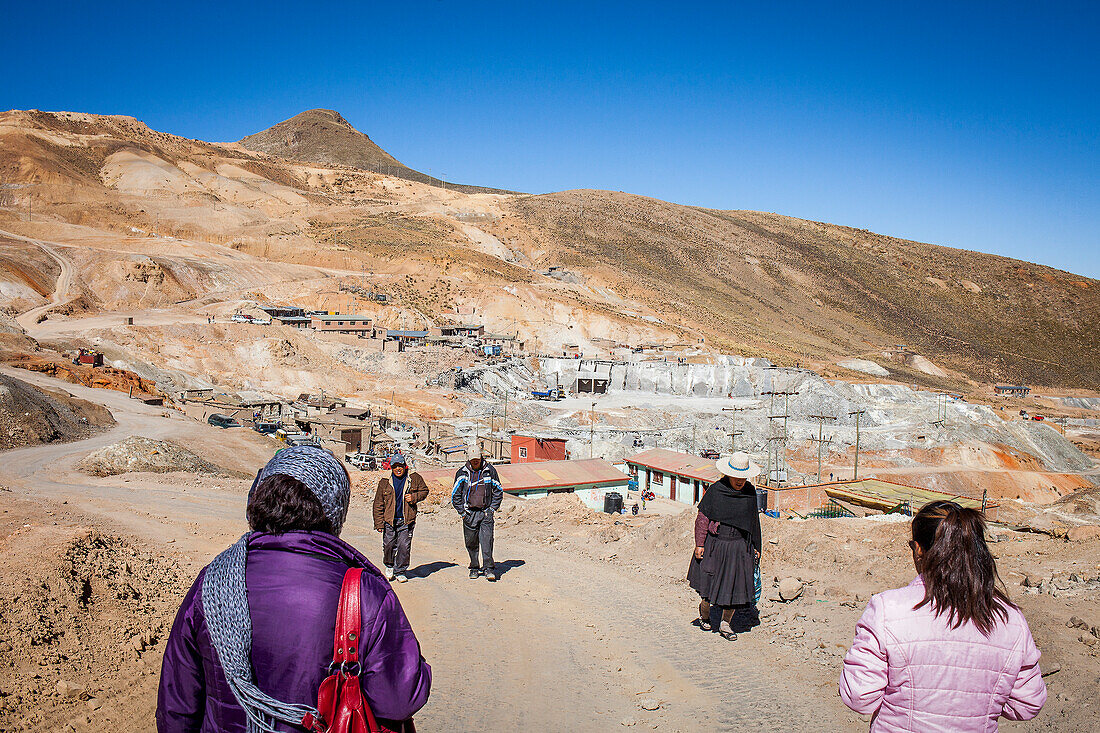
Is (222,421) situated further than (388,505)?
Yes

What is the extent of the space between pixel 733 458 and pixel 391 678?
4.67 meters

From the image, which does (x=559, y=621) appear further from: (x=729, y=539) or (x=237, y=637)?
(x=237, y=637)

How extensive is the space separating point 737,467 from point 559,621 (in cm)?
233

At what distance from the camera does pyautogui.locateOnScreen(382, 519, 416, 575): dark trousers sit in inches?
313

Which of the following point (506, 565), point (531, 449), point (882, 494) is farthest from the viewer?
point (531, 449)

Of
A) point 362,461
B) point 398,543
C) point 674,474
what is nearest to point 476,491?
point 398,543

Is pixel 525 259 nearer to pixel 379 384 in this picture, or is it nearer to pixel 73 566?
pixel 379 384

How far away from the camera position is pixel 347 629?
212 cm

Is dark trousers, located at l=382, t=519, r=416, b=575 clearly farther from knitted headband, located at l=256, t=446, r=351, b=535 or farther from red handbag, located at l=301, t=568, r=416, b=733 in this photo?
red handbag, located at l=301, t=568, r=416, b=733

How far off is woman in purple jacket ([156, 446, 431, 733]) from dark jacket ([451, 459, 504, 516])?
586cm

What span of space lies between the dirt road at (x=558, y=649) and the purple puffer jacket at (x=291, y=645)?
2.91m

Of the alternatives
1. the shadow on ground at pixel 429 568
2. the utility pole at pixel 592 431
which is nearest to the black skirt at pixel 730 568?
the shadow on ground at pixel 429 568

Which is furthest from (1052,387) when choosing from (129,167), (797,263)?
(129,167)

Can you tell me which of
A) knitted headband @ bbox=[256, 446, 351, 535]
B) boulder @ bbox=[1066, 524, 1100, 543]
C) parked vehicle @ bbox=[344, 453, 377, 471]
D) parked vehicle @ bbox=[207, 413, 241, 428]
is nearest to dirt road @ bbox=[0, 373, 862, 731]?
knitted headband @ bbox=[256, 446, 351, 535]
